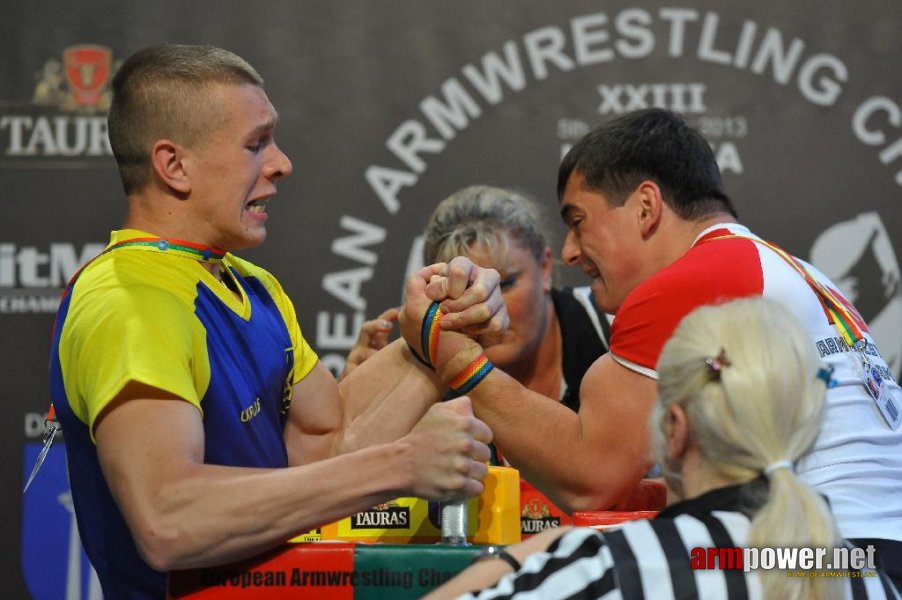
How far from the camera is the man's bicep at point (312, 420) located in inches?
79.7

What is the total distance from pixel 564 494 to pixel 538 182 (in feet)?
4.45

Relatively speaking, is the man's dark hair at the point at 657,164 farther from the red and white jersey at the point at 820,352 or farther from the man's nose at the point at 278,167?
the man's nose at the point at 278,167

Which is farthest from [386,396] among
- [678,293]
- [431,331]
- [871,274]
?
[871,274]

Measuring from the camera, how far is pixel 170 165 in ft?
5.94

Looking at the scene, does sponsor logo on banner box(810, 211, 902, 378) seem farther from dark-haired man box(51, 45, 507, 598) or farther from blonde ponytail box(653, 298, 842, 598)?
blonde ponytail box(653, 298, 842, 598)

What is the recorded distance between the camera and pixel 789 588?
47.0 inches

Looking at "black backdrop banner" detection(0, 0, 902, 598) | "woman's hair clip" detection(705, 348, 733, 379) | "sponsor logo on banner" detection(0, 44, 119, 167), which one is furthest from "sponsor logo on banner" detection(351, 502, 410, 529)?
"sponsor logo on banner" detection(0, 44, 119, 167)

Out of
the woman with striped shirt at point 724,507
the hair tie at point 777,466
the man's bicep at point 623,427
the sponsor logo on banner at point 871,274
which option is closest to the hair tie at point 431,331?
the man's bicep at point 623,427

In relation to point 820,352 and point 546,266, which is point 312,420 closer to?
point 820,352

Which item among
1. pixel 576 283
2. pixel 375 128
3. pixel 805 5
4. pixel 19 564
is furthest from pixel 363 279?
pixel 805 5

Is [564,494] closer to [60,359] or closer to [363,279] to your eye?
[60,359]

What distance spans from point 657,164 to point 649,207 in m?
0.09
